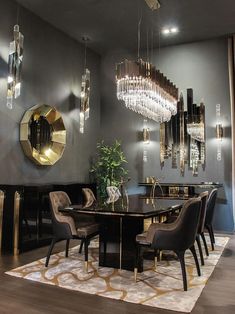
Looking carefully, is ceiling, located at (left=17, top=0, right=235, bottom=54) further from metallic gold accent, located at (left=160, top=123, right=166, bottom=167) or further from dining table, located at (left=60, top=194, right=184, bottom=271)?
dining table, located at (left=60, top=194, right=184, bottom=271)

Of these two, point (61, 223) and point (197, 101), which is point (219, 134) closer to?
point (197, 101)

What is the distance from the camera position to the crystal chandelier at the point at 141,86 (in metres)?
4.65

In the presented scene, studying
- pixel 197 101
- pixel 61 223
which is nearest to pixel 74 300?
pixel 61 223

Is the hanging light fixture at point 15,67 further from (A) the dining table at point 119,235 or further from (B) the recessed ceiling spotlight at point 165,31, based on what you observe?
(B) the recessed ceiling spotlight at point 165,31

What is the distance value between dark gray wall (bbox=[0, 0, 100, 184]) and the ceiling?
31cm

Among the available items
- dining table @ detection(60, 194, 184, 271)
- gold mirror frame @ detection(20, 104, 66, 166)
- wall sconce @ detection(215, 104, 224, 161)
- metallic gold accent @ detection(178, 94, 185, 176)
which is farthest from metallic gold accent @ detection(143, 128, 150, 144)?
dining table @ detection(60, 194, 184, 271)

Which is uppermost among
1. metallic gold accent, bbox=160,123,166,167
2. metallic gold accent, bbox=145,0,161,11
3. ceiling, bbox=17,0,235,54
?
ceiling, bbox=17,0,235,54

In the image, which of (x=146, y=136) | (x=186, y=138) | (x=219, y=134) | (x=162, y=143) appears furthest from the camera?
(x=146, y=136)

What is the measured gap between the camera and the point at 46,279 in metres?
3.63

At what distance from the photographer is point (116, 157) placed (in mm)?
7801

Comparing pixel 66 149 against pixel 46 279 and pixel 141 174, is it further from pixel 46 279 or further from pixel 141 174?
pixel 46 279

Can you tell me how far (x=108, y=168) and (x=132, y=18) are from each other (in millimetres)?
3306

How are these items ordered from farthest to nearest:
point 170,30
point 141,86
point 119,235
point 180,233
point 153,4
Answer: point 170,30 < point 153,4 < point 141,86 < point 119,235 < point 180,233

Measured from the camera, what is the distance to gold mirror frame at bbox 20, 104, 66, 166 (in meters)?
5.63
